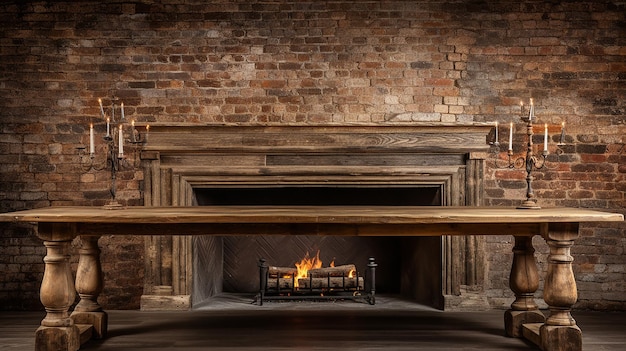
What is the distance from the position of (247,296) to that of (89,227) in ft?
7.43

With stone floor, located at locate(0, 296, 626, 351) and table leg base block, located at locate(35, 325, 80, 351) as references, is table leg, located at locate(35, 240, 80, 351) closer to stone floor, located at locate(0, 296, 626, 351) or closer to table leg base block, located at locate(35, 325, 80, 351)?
table leg base block, located at locate(35, 325, 80, 351)

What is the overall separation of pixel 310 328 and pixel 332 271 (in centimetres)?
116

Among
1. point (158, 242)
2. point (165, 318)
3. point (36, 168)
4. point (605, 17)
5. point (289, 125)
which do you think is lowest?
point (165, 318)

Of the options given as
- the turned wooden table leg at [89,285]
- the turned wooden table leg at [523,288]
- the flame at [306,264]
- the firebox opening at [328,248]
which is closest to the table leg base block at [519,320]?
the turned wooden table leg at [523,288]

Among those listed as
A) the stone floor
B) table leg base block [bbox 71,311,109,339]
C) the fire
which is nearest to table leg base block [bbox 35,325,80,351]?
the stone floor

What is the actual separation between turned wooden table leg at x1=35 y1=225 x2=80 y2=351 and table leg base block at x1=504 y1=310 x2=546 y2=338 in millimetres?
2957

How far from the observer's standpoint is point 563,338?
399 centimetres

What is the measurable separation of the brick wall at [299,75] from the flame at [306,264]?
148 cm

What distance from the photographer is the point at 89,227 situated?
416cm

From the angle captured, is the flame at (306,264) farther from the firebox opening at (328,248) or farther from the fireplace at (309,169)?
the fireplace at (309,169)

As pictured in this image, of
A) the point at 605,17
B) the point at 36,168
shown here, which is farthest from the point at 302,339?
the point at 605,17

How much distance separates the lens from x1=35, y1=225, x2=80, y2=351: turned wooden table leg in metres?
3.98

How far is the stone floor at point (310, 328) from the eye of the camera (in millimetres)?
4238

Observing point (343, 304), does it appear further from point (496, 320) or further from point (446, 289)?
point (496, 320)
